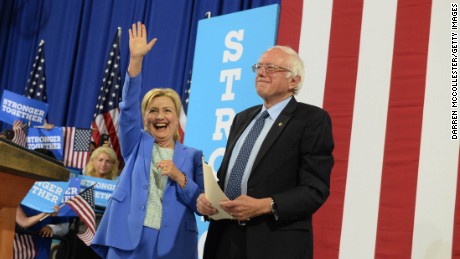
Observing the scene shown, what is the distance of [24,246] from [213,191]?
3260 millimetres

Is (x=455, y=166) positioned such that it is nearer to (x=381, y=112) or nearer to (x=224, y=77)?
(x=381, y=112)

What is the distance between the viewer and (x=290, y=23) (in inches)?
154

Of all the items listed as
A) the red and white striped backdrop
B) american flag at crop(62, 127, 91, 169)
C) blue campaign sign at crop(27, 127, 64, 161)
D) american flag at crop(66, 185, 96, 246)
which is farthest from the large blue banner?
blue campaign sign at crop(27, 127, 64, 161)

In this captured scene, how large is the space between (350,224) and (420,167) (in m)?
0.51

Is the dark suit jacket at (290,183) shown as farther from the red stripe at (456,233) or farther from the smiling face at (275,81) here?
the red stripe at (456,233)

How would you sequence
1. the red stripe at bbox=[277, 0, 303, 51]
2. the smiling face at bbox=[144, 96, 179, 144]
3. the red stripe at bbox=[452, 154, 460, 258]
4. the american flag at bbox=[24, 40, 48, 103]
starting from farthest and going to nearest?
the american flag at bbox=[24, 40, 48, 103] → the red stripe at bbox=[277, 0, 303, 51] → the red stripe at bbox=[452, 154, 460, 258] → the smiling face at bbox=[144, 96, 179, 144]

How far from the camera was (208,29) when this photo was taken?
14.4ft

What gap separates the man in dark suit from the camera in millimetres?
2006

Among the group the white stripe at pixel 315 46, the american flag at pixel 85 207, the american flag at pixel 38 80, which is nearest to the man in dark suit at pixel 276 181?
the white stripe at pixel 315 46

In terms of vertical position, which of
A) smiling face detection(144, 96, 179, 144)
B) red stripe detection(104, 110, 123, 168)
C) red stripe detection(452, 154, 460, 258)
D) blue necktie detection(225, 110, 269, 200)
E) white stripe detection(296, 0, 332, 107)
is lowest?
red stripe detection(452, 154, 460, 258)

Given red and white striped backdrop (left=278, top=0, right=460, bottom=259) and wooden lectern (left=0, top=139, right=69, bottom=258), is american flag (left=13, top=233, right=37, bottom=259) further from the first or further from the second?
wooden lectern (left=0, top=139, right=69, bottom=258)

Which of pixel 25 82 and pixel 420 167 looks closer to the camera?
pixel 420 167

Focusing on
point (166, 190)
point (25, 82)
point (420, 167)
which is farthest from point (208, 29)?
point (25, 82)

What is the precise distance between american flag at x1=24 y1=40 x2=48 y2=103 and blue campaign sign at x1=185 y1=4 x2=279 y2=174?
3.39 metres
